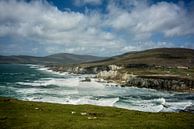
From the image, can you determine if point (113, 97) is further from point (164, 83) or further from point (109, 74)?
point (109, 74)

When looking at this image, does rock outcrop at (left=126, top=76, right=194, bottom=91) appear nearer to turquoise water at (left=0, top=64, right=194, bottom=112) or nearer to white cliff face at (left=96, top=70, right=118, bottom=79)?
turquoise water at (left=0, top=64, right=194, bottom=112)

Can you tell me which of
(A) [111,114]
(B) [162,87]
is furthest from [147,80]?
(A) [111,114]

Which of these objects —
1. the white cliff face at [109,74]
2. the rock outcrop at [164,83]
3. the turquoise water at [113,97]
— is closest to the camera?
the turquoise water at [113,97]

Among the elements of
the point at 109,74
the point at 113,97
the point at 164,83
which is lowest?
the point at 113,97

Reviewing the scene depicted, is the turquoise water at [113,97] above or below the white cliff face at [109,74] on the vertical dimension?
below

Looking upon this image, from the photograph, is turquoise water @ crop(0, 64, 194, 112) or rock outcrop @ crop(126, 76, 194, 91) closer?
turquoise water @ crop(0, 64, 194, 112)

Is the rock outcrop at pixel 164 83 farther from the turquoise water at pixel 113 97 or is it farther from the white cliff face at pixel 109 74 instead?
the white cliff face at pixel 109 74

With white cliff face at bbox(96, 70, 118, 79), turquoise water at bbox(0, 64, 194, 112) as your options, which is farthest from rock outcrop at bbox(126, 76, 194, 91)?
white cliff face at bbox(96, 70, 118, 79)

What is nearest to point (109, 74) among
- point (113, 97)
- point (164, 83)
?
point (164, 83)

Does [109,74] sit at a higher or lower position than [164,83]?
higher

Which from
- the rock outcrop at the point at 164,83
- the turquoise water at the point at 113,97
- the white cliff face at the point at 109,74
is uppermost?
the white cliff face at the point at 109,74

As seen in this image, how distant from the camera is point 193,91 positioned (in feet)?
347

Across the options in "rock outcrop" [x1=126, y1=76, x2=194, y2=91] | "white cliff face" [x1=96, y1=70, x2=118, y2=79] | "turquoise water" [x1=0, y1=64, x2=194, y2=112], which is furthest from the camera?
"white cliff face" [x1=96, y1=70, x2=118, y2=79]

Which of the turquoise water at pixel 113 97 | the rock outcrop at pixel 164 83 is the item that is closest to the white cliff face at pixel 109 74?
the rock outcrop at pixel 164 83
